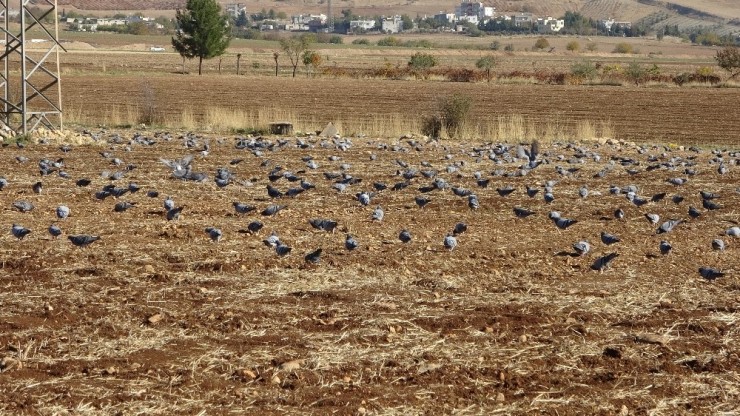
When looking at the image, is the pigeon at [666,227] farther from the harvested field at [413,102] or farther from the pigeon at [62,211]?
the harvested field at [413,102]

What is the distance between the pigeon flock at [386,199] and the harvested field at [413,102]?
8235 mm

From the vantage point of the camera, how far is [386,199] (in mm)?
11852

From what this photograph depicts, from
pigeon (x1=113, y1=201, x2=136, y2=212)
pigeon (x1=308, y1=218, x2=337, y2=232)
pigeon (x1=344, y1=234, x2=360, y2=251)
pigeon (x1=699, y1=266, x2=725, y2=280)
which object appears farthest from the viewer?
pigeon (x1=113, y1=201, x2=136, y2=212)

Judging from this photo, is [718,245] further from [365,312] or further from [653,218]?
[365,312]

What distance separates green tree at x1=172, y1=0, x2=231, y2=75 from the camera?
64562 millimetres

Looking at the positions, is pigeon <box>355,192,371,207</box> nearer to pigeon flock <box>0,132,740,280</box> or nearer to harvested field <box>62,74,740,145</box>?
pigeon flock <box>0,132,740,280</box>

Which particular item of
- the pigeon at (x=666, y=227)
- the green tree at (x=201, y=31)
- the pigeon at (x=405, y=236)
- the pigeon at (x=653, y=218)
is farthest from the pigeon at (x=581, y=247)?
the green tree at (x=201, y=31)

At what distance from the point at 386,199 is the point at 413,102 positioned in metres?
30.0

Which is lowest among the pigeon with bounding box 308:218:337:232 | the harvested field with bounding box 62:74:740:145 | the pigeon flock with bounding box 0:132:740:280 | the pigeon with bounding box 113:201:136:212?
the harvested field with bounding box 62:74:740:145

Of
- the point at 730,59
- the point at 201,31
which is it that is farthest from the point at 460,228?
the point at 730,59

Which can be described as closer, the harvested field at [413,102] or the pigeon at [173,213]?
the pigeon at [173,213]

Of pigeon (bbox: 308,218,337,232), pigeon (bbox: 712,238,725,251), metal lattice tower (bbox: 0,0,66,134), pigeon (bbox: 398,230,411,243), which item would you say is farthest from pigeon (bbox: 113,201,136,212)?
metal lattice tower (bbox: 0,0,66,134)

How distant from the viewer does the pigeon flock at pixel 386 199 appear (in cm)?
909

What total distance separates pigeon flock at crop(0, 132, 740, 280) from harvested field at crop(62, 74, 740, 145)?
8235 mm
